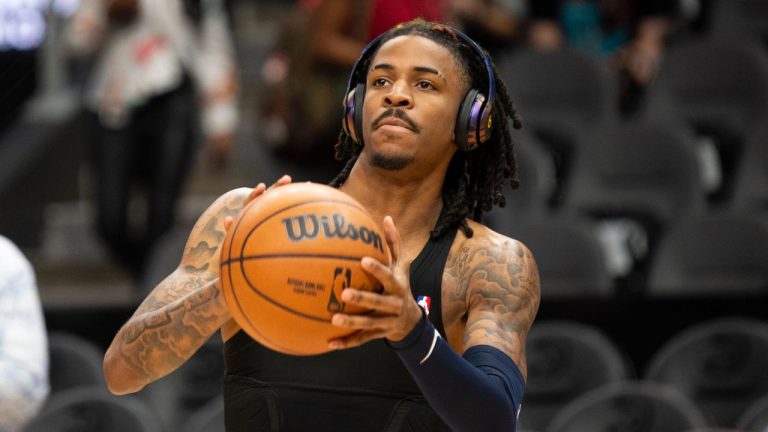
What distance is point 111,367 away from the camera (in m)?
2.95

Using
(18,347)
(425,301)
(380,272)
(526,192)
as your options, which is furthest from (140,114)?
(380,272)

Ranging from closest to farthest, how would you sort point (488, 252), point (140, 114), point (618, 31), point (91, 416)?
1. point (488, 252)
2. point (91, 416)
3. point (140, 114)
4. point (618, 31)

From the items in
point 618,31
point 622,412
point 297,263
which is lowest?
point 622,412

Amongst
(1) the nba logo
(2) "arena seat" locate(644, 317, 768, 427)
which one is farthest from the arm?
(2) "arena seat" locate(644, 317, 768, 427)

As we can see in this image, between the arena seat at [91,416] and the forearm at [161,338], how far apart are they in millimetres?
2385

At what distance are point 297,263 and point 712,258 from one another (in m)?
4.42

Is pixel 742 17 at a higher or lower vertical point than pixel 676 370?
higher

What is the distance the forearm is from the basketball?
222mm

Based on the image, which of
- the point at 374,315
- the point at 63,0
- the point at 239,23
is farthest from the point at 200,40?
the point at 374,315

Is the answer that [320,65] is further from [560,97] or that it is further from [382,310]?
[382,310]

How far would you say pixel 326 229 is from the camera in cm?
255

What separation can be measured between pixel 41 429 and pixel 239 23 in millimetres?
5447

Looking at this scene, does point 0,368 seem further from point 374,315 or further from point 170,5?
point 170,5

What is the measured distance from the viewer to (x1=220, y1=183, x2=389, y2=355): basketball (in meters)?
2.48
